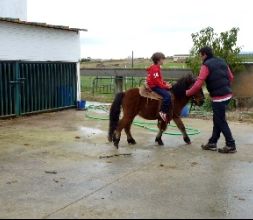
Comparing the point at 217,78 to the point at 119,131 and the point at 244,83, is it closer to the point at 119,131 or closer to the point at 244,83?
the point at 119,131

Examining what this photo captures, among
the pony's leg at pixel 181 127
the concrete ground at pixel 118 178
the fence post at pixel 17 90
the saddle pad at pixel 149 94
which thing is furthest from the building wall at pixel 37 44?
the pony's leg at pixel 181 127

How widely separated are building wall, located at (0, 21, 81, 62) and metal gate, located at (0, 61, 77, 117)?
0.72 feet

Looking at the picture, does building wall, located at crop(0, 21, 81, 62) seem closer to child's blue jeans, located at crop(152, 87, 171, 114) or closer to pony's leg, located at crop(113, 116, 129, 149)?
pony's leg, located at crop(113, 116, 129, 149)

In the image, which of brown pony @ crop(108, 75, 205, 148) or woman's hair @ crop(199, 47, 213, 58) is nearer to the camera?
woman's hair @ crop(199, 47, 213, 58)

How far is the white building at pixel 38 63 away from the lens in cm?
1291

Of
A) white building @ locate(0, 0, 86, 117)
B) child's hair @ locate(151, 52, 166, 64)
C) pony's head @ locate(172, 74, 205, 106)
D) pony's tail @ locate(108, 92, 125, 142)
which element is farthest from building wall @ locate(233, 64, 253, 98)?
pony's tail @ locate(108, 92, 125, 142)

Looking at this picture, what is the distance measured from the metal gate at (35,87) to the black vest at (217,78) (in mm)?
6401

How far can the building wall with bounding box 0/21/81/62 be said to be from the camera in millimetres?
12859

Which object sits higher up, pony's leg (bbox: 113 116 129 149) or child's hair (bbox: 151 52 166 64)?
child's hair (bbox: 151 52 166 64)

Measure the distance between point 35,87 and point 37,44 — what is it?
1.31 meters

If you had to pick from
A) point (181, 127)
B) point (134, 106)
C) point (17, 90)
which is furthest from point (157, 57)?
point (17, 90)

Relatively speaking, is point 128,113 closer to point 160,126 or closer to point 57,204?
point 160,126

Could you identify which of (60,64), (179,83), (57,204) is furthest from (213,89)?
(60,64)

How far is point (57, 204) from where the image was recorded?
5.48 metres
